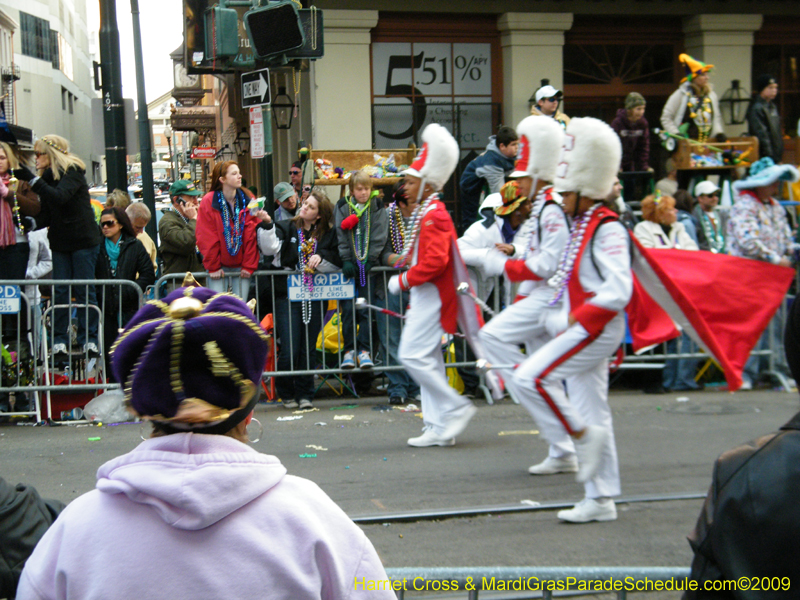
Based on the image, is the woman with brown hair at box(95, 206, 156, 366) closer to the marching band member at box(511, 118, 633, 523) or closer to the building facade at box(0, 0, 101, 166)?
the marching band member at box(511, 118, 633, 523)

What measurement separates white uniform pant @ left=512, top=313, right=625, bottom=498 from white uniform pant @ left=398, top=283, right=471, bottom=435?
135cm

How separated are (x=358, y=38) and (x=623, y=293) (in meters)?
8.60

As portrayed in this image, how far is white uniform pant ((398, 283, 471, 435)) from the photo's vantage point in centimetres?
671

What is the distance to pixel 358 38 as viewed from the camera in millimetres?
12656

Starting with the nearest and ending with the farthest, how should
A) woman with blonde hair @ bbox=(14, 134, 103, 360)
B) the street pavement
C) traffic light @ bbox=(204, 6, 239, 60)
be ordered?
1. the street pavement
2. woman with blonde hair @ bbox=(14, 134, 103, 360)
3. traffic light @ bbox=(204, 6, 239, 60)

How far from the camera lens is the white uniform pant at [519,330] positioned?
600 cm

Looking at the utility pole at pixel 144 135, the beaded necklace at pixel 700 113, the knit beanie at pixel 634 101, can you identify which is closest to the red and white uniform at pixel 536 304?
the knit beanie at pixel 634 101

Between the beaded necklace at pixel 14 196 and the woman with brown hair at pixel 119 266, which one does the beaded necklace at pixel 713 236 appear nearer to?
the woman with brown hair at pixel 119 266

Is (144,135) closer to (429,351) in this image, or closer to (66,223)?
(66,223)

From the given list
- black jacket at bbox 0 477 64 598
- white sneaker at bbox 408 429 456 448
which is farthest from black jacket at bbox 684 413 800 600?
white sneaker at bbox 408 429 456 448

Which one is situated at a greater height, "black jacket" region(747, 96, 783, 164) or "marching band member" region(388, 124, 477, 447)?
"black jacket" region(747, 96, 783, 164)

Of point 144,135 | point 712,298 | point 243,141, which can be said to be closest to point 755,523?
point 712,298

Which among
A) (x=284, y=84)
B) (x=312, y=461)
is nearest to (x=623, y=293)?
(x=312, y=461)

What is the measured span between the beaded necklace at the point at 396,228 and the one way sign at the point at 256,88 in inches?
60.4
